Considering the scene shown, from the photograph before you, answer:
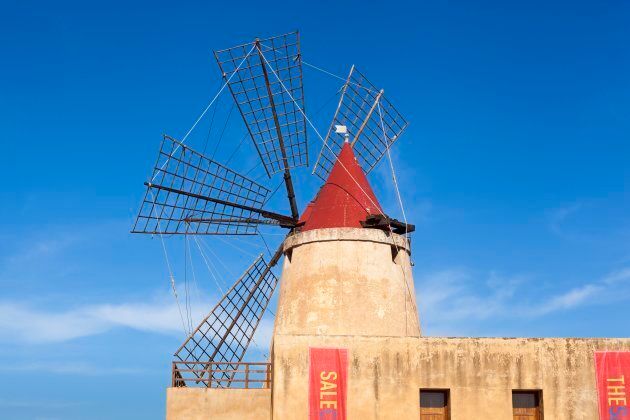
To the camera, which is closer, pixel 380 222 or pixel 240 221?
pixel 380 222

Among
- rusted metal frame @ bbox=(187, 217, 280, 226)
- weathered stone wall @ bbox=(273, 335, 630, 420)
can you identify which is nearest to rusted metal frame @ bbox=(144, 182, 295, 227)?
rusted metal frame @ bbox=(187, 217, 280, 226)

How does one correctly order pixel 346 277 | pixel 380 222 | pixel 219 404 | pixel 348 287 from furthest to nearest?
pixel 380 222 → pixel 346 277 → pixel 348 287 → pixel 219 404

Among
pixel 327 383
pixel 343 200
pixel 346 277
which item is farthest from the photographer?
pixel 343 200

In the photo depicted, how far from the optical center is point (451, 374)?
60.9ft

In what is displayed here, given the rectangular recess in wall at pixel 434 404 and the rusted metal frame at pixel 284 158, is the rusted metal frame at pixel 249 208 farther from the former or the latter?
the rectangular recess in wall at pixel 434 404

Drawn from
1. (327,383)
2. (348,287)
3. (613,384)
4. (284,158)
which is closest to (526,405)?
(613,384)

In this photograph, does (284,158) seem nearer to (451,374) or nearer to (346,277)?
(346,277)

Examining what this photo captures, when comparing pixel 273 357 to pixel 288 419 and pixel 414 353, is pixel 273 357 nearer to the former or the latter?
pixel 288 419

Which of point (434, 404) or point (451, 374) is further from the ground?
point (451, 374)

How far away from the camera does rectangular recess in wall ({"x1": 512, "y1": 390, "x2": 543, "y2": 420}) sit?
18.7 meters

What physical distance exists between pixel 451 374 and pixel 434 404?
0.74 meters

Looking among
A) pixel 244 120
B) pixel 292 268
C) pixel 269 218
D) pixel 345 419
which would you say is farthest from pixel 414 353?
pixel 244 120

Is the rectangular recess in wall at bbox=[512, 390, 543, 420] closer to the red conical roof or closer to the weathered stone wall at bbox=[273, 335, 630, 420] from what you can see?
the weathered stone wall at bbox=[273, 335, 630, 420]

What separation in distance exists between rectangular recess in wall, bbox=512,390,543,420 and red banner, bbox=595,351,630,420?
1262 mm
